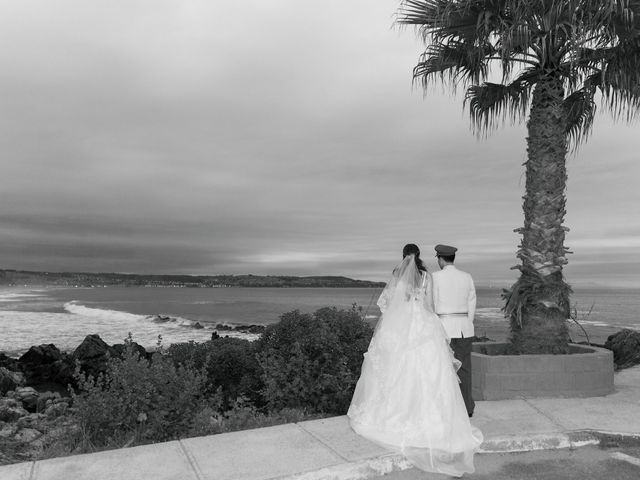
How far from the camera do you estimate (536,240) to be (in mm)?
9016

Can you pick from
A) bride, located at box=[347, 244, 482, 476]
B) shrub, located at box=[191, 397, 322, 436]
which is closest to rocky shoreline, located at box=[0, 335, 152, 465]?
shrub, located at box=[191, 397, 322, 436]

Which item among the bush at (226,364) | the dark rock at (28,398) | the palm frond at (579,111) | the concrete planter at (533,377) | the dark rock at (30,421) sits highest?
the palm frond at (579,111)

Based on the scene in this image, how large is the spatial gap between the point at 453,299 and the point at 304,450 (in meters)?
2.72

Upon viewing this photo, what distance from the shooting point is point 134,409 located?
6660 millimetres

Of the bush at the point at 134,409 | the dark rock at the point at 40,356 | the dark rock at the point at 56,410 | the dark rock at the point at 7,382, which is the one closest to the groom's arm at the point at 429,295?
the bush at the point at 134,409

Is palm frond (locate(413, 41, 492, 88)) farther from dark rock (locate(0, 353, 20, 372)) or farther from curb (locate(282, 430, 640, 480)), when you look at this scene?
dark rock (locate(0, 353, 20, 372))

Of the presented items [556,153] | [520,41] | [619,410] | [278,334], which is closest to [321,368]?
[278,334]

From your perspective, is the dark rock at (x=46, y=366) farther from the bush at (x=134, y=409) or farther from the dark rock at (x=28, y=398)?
the bush at (x=134, y=409)

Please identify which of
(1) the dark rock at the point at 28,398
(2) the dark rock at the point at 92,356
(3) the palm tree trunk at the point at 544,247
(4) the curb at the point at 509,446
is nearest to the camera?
(4) the curb at the point at 509,446

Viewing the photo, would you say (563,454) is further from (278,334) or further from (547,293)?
(278,334)

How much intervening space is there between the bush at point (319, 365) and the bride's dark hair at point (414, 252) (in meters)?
2.74

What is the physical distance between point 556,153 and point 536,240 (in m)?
1.52

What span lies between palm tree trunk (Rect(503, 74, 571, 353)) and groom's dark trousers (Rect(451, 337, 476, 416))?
7.47 ft

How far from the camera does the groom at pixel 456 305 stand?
6.96 meters
